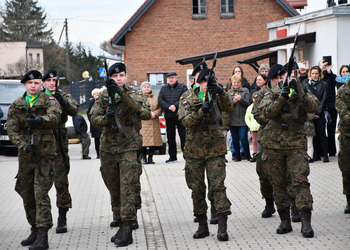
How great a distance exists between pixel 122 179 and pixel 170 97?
689cm

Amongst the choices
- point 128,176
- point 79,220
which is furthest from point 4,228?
point 128,176

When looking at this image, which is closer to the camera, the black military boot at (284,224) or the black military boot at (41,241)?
the black military boot at (41,241)

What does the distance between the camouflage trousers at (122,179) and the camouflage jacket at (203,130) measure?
0.71m

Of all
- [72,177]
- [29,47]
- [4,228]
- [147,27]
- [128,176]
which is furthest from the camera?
[29,47]

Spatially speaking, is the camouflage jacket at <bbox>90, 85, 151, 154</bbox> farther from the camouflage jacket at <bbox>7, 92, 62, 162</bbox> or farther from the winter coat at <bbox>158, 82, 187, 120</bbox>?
the winter coat at <bbox>158, 82, 187, 120</bbox>

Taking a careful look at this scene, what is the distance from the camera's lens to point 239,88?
1396cm

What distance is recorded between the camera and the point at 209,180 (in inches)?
304

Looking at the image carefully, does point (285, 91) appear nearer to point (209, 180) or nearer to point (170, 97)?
point (209, 180)

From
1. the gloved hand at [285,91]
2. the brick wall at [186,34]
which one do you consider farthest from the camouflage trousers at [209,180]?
the brick wall at [186,34]

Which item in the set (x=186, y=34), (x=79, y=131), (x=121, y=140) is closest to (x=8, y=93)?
(x=79, y=131)

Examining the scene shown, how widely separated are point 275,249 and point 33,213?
288 cm

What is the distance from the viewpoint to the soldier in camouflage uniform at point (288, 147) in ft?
24.6

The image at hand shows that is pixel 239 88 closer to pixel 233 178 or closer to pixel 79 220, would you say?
pixel 233 178

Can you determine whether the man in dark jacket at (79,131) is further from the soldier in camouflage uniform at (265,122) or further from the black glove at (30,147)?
the black glove at (30,147)
